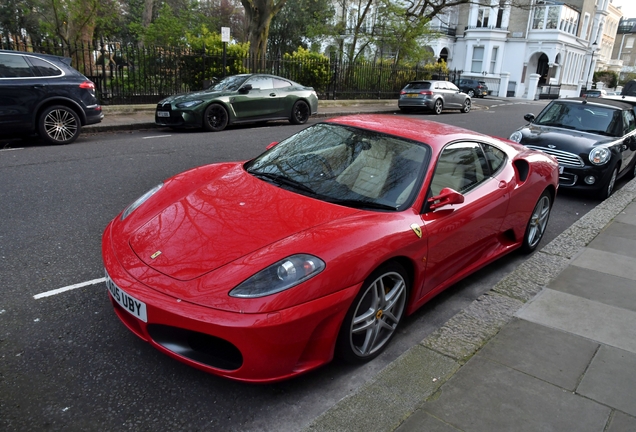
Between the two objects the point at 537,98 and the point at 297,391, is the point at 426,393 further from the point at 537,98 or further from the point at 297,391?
the point at 537,98

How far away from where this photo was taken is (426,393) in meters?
2.64

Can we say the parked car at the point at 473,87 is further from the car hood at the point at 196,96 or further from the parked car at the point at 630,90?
the car hood at the point at 196,96

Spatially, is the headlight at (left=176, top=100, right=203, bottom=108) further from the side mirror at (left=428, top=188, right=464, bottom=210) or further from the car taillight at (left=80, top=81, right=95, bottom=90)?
the side mirror at (left=428, top=188, right=464, bottom=210)

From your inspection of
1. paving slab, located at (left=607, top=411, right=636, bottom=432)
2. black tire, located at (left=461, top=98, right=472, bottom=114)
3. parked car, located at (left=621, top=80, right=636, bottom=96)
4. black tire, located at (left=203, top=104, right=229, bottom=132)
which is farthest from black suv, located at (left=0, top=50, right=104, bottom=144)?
parked car, located at (left=621, top=80, right=636, bottom=96)

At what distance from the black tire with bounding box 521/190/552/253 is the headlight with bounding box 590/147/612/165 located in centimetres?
283

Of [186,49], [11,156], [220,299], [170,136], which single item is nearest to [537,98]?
[186,49]

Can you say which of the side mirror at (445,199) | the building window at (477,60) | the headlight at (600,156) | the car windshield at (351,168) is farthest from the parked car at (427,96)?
the building window at (477,60)

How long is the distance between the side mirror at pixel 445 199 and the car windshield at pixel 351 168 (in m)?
0.14

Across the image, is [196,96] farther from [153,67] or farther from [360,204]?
[360,204]

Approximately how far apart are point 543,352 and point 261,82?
11491 mm

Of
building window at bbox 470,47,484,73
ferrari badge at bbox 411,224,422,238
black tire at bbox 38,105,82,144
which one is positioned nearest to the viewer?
ferrari badge at bbox 411,224,422,238

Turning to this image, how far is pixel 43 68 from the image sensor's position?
30.4ft

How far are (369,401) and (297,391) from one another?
44 centimetres

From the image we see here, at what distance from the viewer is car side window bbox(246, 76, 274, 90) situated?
13055 millimetres
